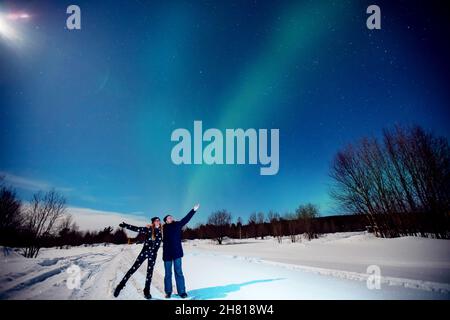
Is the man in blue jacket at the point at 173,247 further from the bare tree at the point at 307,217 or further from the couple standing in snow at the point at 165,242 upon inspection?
the bare tree at the point at 307,217

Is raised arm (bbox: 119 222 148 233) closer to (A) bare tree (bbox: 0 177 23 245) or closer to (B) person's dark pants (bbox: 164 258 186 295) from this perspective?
(B) person's dark pants (bbox: 164 258 186 295)

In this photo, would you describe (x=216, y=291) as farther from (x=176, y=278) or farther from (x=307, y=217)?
(x=307, y=217)

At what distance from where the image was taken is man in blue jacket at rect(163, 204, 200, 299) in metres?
5.66

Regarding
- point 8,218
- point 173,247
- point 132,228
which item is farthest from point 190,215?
point 8,218

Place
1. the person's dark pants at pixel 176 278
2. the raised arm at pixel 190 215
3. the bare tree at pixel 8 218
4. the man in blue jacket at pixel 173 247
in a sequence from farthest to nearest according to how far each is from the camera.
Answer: the bare tree at pixel 8 218 → the raised arm at pixel 190 215 → the man in blue jacket at pixel 173 247 → the person's dark pants at pixel 176 278

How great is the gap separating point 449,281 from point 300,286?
403 cm

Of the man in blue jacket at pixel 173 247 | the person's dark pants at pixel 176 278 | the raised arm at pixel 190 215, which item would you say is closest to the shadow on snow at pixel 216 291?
the person's dark pants at pixel 176 278

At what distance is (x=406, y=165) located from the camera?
19.7 metres

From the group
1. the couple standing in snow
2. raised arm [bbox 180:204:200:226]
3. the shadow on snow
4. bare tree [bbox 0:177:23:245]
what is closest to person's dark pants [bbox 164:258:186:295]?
the couple standing in snow

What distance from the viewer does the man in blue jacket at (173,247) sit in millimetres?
5664

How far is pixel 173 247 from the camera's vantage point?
229 inches

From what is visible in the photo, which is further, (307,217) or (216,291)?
(307,217)
